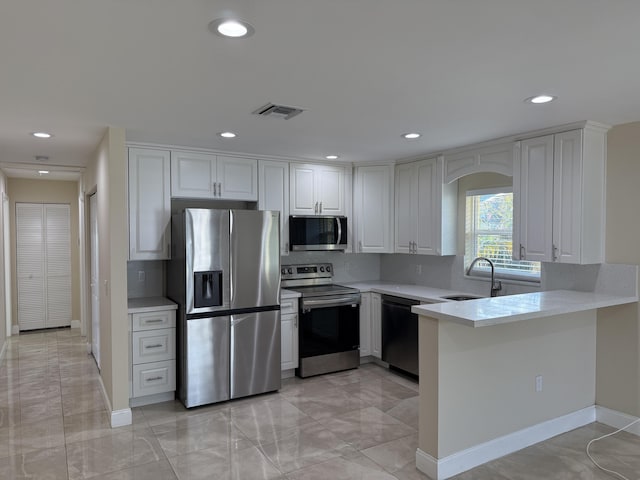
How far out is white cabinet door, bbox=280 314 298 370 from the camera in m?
4.50

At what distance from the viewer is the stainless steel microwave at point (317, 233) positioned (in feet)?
15.9

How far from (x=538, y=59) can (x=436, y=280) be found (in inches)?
127

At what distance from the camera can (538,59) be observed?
2070mm

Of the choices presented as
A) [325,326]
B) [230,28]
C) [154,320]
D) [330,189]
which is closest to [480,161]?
[330,189]

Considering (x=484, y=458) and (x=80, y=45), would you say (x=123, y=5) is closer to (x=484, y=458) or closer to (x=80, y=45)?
(x=80, y=45)

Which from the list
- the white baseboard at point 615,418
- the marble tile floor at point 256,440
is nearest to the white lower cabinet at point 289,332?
the marble tile floor at point 256,440

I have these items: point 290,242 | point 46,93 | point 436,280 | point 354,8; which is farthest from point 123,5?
point 436,280

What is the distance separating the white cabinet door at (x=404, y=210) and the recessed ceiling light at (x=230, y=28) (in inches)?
132

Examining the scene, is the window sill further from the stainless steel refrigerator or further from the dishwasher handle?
the stainless steel refrigerator

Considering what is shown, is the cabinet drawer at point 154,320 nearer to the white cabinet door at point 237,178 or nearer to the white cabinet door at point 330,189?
the white cabinet door at point 237,178

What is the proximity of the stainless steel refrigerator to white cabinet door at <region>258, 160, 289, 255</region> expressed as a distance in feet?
1.81

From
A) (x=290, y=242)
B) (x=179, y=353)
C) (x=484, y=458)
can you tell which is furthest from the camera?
(x=290, y=242)

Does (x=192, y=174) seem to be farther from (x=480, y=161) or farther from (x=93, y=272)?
(x=480, y=161)

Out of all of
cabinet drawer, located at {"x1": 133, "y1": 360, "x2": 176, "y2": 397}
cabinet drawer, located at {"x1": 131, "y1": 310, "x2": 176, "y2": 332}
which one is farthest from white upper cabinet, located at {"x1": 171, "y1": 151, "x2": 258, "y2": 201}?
cabinet drawer, located at {"x1": 133, "y1": 360, "x2": 176, "y2": 397}
